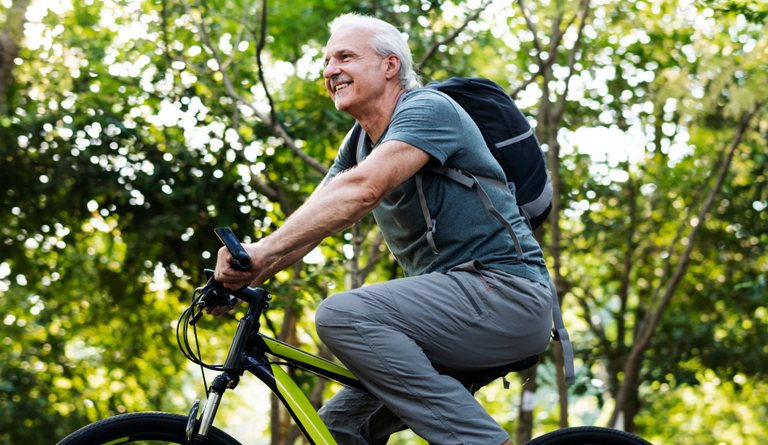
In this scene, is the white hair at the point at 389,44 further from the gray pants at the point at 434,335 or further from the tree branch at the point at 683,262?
the tree branch at the point at 683,262

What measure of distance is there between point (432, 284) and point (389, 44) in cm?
84

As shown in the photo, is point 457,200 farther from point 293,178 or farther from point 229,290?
point 293,178

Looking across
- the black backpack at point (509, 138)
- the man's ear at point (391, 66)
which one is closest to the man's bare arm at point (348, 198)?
the black backpack at point (509, 138)

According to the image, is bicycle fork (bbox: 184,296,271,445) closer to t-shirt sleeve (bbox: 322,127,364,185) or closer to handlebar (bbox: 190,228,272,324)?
handlebar (bbox: 190,228,272,324)

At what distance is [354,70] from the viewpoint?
206 cm

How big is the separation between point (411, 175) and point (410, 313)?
0.37 meters

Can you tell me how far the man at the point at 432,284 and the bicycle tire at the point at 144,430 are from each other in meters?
0.43

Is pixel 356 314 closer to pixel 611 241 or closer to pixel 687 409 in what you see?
pixel 611 241

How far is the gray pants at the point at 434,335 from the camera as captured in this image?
1.72 metres

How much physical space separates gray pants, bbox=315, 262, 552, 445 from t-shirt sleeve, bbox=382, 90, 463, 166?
334 mm

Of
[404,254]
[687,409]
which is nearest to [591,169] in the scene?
[404,254]

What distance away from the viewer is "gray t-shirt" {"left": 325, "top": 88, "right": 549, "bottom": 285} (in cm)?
179

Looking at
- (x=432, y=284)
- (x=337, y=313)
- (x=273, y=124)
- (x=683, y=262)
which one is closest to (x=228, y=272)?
(x=337, y=313)

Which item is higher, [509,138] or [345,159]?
[345,159]
